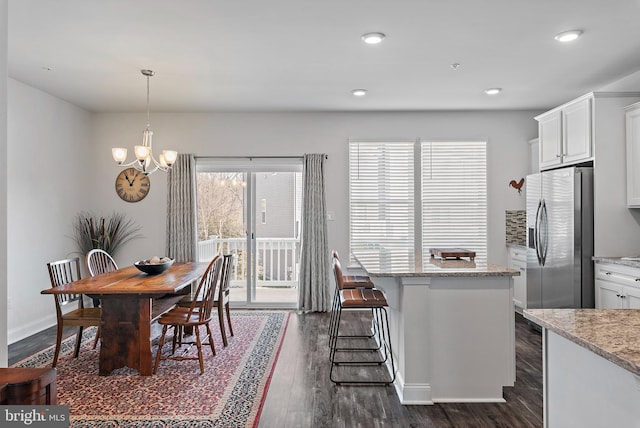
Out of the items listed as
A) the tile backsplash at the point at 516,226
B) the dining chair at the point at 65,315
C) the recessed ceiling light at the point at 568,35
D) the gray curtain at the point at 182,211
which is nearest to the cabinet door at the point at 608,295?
the tile backsplash at the point at 516,226

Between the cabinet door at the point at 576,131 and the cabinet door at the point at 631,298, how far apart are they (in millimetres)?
1339

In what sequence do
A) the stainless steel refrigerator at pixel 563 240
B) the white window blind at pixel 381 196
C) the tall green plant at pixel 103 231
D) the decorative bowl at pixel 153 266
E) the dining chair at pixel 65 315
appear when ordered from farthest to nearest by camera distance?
the white window blind at pixel 381 196, the tall green plant at pixel 103 231, the stainless steel refrigerator at pixel 563 240, the decorative bowl at pixel 153 266, the dining chair at pixel 65 315

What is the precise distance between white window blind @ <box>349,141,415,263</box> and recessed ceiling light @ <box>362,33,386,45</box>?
245 cm

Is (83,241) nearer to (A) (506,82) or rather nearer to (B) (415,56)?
(B) (415,56)

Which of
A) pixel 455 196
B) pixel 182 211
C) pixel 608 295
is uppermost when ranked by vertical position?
pixel 455 196

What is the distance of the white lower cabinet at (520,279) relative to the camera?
5.03m

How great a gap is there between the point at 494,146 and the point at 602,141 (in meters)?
1.81

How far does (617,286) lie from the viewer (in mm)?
3625

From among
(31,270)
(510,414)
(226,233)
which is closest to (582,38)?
(510,414)

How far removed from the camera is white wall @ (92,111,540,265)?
5730 millimetres

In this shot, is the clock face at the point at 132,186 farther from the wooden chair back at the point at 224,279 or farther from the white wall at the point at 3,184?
the white wall at the point at 3,184

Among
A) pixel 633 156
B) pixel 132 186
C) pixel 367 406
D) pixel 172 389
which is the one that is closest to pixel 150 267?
pixel 172 389

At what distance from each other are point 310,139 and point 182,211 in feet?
6.64

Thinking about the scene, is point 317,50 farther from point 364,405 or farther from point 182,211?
point 182,211
